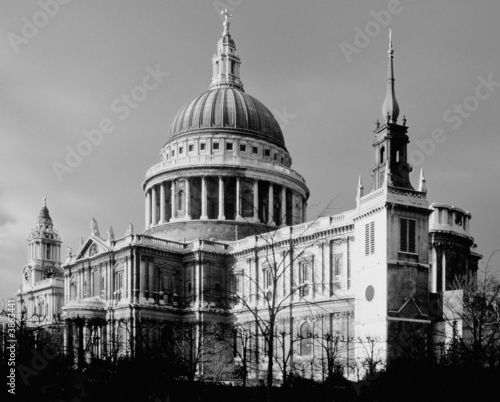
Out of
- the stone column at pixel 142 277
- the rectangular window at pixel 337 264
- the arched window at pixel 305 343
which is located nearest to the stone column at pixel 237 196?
the stone column at pixel 142 277

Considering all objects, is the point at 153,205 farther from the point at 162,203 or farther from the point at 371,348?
the point at 371,348

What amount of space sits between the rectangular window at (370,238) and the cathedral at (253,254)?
4.0 inches

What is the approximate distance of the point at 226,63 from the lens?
345 ft

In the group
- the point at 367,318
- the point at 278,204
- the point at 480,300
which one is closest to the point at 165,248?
the point at 278,204

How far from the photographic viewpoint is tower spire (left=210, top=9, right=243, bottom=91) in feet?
342

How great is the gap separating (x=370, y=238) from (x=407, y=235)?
3.20 m

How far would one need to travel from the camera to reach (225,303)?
80000 millimetres

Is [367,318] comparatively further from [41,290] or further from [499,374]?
[41,290]

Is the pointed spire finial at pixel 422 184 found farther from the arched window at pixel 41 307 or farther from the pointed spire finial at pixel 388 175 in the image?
the arched window at pixel 41 307

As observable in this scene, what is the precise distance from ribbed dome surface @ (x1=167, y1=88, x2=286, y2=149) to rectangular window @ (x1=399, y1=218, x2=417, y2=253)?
41387mm

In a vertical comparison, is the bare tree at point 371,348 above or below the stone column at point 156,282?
below

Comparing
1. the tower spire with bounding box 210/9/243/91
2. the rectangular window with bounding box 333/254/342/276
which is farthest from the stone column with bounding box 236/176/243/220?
the rectangular window with bounding box 333/254/342/276

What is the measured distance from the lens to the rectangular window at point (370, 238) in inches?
2372

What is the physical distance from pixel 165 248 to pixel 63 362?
43164 mm
